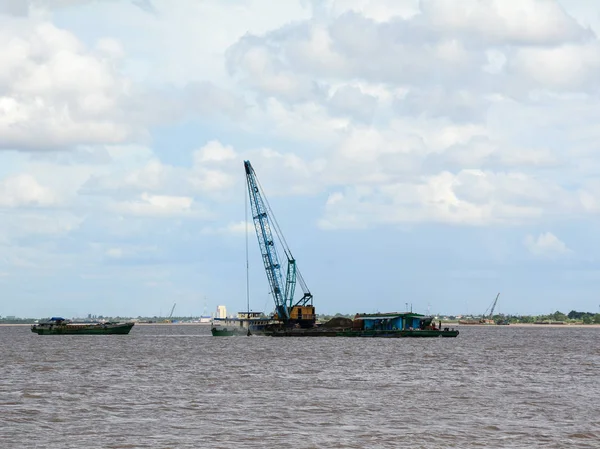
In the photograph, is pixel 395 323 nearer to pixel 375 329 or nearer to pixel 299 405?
pixel 375 329

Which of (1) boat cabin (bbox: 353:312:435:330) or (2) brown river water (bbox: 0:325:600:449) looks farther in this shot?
(1) boat cabin (bbox: 353:312:435:330)

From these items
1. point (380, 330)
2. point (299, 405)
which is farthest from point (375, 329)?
point (299, 405)

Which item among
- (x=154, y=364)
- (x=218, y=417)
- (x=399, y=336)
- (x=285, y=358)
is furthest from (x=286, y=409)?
(x=399, y=336)

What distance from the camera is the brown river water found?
45.0 m

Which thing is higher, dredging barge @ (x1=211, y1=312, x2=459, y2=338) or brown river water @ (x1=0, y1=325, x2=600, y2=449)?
dredging barge @ (x1=211, y1=312, x2=459, y2=338)

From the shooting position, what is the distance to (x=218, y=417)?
2063 inches

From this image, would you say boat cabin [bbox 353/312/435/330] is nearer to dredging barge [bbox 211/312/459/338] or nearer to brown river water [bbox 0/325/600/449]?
dredging barge [bbox 211/312/459/338]

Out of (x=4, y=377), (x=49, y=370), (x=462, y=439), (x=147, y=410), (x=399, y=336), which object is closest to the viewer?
(x=462, y=439)

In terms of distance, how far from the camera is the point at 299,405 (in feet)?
193

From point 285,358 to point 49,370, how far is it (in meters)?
32.2

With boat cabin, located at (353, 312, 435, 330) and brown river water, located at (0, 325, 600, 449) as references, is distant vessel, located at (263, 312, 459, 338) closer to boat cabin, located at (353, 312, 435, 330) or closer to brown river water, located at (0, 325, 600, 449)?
boat cabin, located at (353, 312, 435, 330)

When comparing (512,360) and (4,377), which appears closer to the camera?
(4,377)

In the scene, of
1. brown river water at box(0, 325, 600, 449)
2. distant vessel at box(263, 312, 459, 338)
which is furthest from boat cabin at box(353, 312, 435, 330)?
brown river water at box(0, 325, 600, 449)

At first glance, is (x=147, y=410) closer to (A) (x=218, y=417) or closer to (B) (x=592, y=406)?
(A) (x=218, y=417)
